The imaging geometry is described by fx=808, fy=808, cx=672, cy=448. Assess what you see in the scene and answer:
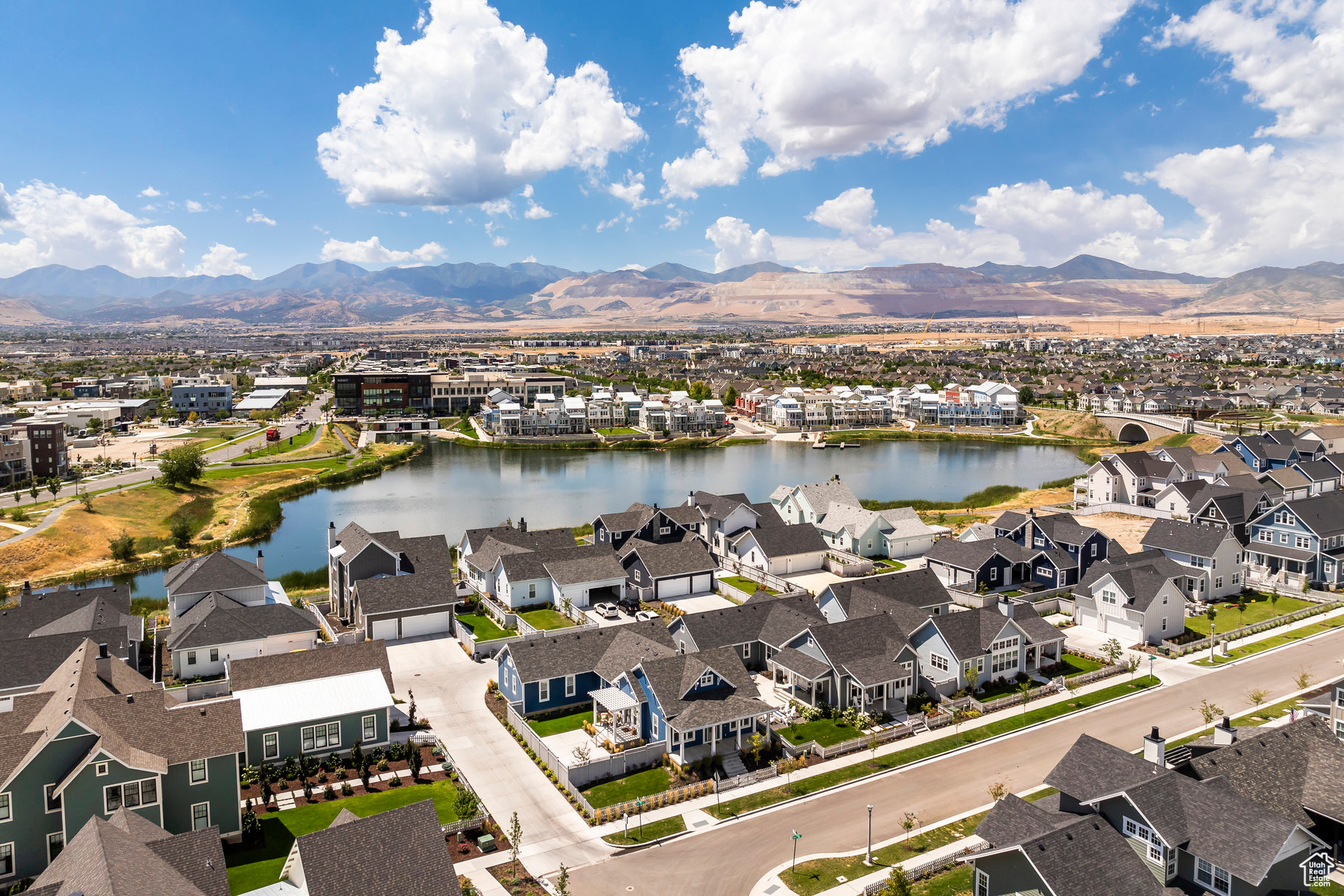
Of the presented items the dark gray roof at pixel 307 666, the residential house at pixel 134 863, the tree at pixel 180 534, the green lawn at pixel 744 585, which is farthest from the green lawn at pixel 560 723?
the tree at pixel 180 534

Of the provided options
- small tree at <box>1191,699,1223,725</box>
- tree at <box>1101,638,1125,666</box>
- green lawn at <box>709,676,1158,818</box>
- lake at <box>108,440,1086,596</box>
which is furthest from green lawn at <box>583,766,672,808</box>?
lake at <box>108,440,1086,596</box>

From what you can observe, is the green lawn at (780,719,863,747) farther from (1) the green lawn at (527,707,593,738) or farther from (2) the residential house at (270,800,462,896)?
(2) the residential house at (270,800,462,896)

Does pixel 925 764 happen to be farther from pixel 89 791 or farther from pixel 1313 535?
pixel 1313 535

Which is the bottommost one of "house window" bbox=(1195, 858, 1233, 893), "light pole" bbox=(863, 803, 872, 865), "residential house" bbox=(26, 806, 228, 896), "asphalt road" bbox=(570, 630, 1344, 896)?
"asphalt road" bbox=(570, 630, 1344, 896)

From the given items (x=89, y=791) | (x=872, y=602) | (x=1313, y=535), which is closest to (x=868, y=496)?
(x=1313, y=535)

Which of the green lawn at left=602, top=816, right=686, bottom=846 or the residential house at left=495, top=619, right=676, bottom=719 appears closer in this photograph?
the green lawn at left=602, top=816, right=686, bottom=846

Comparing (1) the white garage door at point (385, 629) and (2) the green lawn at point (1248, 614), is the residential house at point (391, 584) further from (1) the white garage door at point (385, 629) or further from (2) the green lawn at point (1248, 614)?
(2) the green lawn at point (1248, 614)

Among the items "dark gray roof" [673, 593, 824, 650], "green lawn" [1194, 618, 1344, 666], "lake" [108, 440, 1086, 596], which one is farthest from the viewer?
"lake" [108, 440, 1086, 596]
